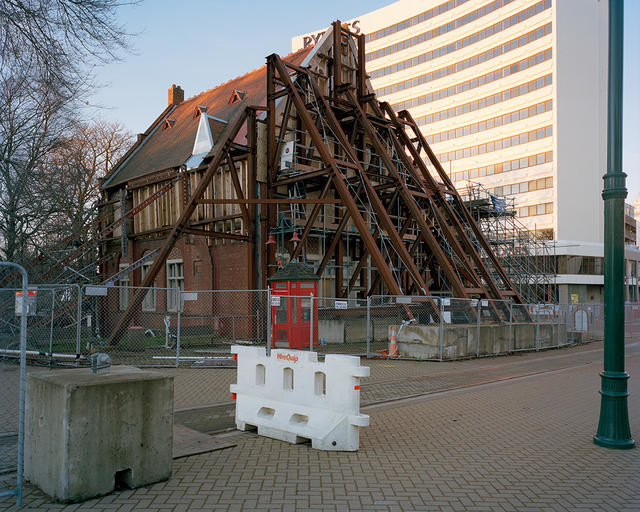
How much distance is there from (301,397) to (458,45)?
67873 millimetres

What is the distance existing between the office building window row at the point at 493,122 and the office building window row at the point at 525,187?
6917mm

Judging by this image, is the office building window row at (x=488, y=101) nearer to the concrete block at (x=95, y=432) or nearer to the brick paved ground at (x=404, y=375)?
the brick paved ground at (x=404, y=375)

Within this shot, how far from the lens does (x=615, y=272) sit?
7.05 m

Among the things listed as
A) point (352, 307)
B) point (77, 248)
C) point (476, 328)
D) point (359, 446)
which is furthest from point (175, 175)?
point (359, 446)

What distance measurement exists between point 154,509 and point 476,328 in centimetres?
1384

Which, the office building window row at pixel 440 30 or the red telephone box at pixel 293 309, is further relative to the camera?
the office building window row at pixel 440 30

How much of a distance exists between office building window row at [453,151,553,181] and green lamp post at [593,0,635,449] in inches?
2124

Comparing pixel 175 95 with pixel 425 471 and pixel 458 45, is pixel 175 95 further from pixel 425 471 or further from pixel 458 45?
pixel 458 45

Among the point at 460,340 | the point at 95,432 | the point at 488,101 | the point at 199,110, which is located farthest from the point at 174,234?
the point at 488,101

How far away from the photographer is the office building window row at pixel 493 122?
5781cm

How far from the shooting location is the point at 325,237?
23.8 metres

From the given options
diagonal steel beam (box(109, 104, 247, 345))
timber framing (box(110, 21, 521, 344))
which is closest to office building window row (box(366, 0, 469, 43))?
timber framing (box(110, 21, 521, 344))

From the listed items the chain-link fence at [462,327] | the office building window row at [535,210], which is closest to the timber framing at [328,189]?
the chain-link fence at [462,327]

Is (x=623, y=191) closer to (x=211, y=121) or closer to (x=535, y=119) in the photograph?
(x=211, y=121)
